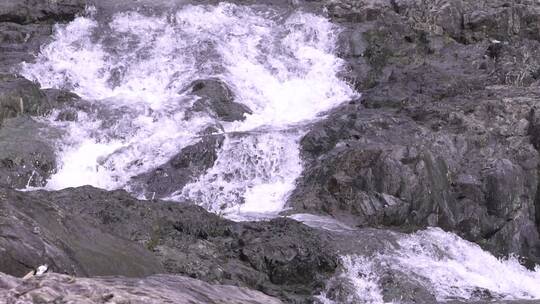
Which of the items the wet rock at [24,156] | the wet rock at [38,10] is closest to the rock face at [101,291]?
the wet rock at [24,156]

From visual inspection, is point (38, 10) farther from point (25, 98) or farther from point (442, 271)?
point (442, 271)

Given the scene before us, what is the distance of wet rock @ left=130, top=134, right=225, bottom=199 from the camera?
14.5 meters

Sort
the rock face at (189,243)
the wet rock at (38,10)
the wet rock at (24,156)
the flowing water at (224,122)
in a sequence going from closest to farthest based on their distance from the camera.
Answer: the rock face at (189,243), the flowing water at (224,122), the wet rock at (24,156), the wet rock at (38,10)

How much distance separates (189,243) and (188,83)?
9.81 m

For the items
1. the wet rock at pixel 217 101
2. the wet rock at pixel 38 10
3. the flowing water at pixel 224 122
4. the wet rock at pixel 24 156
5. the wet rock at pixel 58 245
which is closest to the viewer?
the wet rock at pixel 58 245

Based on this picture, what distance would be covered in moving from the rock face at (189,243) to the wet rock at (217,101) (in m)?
6.70

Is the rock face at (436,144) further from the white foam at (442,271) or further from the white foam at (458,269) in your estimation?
the white foam at (442,271)

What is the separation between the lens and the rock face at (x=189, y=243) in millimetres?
7316

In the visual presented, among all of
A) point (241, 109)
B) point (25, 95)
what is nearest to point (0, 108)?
point (25, 95)

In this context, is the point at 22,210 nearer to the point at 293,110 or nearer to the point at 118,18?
the point at 293,110

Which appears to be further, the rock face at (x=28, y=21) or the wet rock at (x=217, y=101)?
the rock face at (x=28, y=21)

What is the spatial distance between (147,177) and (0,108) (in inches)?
163

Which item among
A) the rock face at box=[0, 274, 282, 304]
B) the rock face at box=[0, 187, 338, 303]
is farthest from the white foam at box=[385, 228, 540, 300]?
the rock face at box=[0, 274, 282, 304]

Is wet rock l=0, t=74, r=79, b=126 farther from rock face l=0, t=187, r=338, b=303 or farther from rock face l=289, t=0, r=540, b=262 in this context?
rock face l=289, t=0, r=540, b=262
